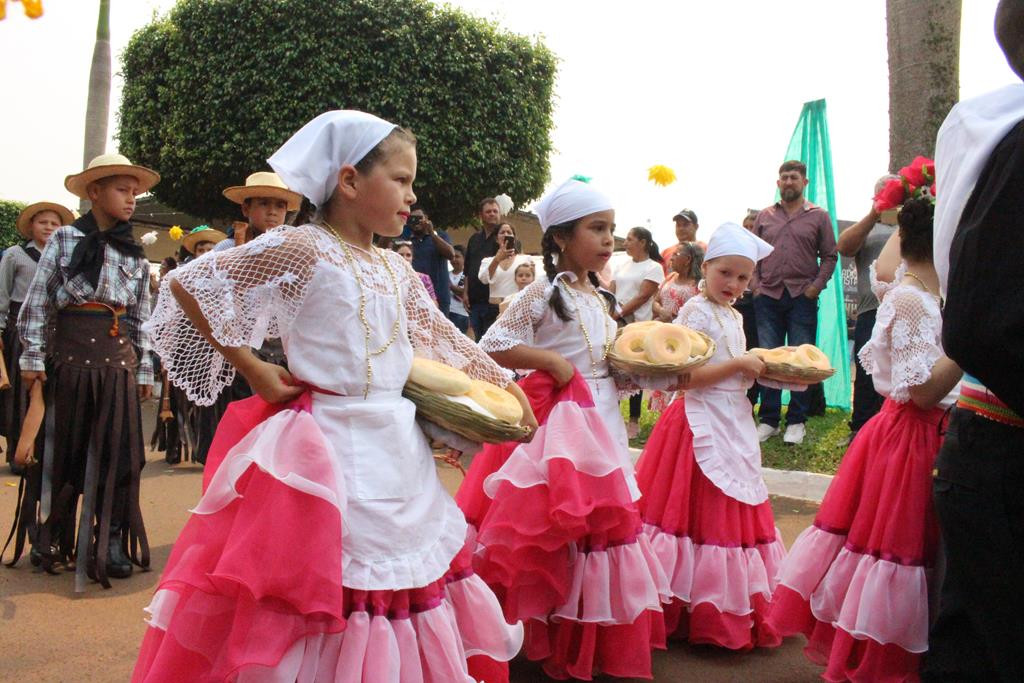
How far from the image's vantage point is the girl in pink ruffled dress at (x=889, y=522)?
342 centimetres

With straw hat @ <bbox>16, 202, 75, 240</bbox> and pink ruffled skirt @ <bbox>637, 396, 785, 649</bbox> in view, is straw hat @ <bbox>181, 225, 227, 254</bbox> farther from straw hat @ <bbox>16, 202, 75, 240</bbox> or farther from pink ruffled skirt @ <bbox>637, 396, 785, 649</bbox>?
pink ruffled skirt @ <bbox>637, 396, 785, 649</bbox>

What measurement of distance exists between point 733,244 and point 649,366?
3.41 ft

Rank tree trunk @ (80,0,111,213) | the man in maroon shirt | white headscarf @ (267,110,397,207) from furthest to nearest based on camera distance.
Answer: tree trunk @ (80,0,111,213) < the man in maroon shirt < white headscarf @ (267,110,397,207)

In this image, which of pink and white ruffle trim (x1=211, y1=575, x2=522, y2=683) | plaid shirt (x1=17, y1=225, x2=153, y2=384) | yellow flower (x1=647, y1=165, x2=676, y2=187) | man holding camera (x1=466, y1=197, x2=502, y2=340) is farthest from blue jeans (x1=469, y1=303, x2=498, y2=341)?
pink and white ruffle trim (x1=211, y1=575, x2=522, y2=683)

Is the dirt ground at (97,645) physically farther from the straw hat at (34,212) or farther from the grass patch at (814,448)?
the straw hat at (34,212)

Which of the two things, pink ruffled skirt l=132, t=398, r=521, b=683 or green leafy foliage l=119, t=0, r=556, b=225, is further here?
green leafy foliage l=119, t=0, r=556, b=225

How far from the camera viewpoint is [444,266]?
10.5m

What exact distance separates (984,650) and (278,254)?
2.25m

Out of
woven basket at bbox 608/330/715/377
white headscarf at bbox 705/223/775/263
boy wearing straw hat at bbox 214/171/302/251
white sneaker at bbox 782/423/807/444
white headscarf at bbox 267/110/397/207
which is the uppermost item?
white headscarf at bbox 267/110/397/207

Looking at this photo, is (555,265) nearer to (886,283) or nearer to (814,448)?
(886,283)

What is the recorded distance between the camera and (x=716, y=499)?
4.38m

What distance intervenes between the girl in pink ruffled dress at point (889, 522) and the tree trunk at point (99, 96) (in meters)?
15.0

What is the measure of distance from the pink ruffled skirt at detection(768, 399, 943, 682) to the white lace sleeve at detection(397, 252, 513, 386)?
1503 millimetres

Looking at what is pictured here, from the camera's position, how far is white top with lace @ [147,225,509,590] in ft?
8.61
